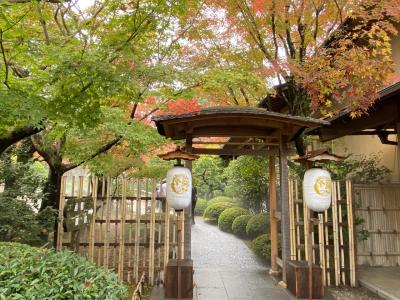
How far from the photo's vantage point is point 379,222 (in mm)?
8812

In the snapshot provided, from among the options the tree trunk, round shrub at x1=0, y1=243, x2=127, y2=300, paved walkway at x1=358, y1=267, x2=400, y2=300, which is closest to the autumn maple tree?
paved walkway at x1=358, y1=267, x2=400, y2=300

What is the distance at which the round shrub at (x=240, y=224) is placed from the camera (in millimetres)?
13797

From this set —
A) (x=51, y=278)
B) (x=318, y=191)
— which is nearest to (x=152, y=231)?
(x=318, y=191)

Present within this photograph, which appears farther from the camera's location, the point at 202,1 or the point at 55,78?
the point at 202,1

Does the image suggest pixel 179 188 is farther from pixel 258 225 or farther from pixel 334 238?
pixel 258 225

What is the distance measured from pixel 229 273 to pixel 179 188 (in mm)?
3073

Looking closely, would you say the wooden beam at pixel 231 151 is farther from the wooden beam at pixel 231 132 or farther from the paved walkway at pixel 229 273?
the paved walkway at pixel 229 273

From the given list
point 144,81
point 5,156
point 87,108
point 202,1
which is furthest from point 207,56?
point 5,156

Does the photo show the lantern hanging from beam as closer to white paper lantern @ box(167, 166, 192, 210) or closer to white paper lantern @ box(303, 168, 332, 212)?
white paper lantern @ box(167, 166, 192, 210)

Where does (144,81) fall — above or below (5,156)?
above

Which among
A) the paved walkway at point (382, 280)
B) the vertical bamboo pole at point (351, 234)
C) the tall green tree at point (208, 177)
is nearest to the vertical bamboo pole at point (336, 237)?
the vertical bamboo pole at point (351, 234)

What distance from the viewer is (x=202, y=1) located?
8891mm

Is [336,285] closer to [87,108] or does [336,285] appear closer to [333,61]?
[333,61]

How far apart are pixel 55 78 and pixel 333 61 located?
6224mm
